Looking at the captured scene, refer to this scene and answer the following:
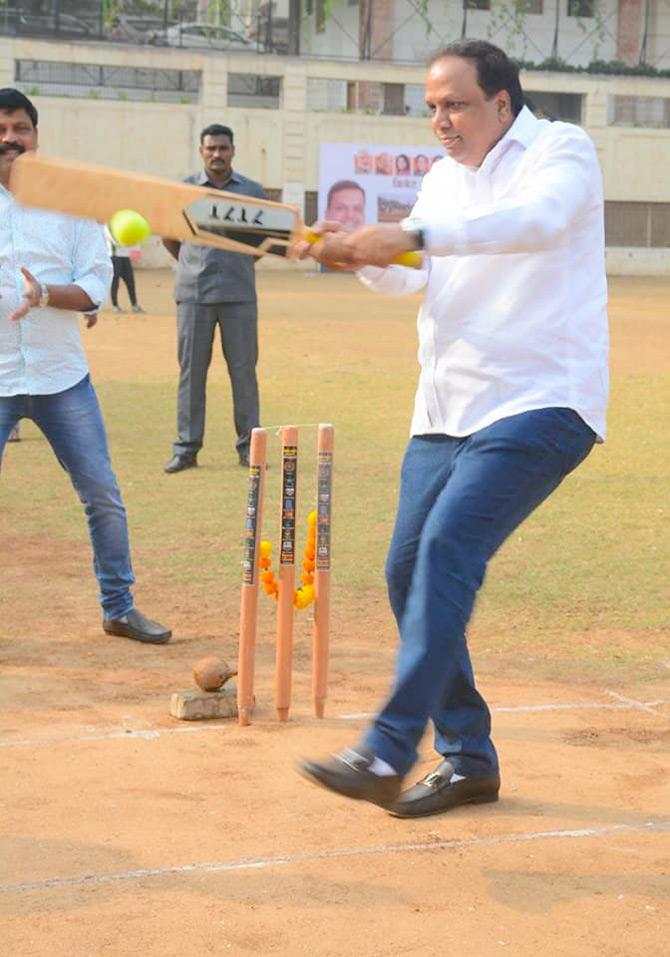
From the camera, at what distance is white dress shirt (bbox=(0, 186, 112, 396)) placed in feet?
23.1

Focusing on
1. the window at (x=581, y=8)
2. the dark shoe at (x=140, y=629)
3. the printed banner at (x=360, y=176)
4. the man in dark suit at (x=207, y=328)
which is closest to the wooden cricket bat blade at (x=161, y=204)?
the dark shoe at (x=140, y=629)

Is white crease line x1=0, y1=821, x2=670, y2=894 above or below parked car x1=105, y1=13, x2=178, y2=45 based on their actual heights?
below

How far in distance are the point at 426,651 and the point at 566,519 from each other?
21.5 ft

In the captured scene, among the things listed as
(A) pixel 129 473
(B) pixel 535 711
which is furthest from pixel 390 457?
(B) pixel 535 711

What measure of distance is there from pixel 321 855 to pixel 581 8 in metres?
55.4

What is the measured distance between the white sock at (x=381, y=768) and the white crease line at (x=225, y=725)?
1369 millimetres

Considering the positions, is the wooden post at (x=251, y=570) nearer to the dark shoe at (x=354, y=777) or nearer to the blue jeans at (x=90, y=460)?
the blue jeans at (x=90, y=460)

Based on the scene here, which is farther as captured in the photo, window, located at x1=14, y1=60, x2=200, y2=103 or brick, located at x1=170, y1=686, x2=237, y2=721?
window, located at x1=14, y1=60, x2=200, y2=103

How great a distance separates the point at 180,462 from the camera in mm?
12734

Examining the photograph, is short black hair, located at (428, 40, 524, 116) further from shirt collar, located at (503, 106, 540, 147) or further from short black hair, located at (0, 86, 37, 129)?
short black hair, located at (0, 86, 37, 129)

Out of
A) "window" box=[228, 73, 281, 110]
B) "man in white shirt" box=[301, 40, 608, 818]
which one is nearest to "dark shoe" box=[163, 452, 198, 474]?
"man in white shirt" box=[301, 40, 608, 818]

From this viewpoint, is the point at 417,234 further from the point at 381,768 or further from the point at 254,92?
the point at 254,92

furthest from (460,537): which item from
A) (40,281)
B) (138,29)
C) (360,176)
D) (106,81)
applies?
(138,29)

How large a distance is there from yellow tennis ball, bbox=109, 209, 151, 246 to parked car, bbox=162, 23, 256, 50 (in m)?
46.3
